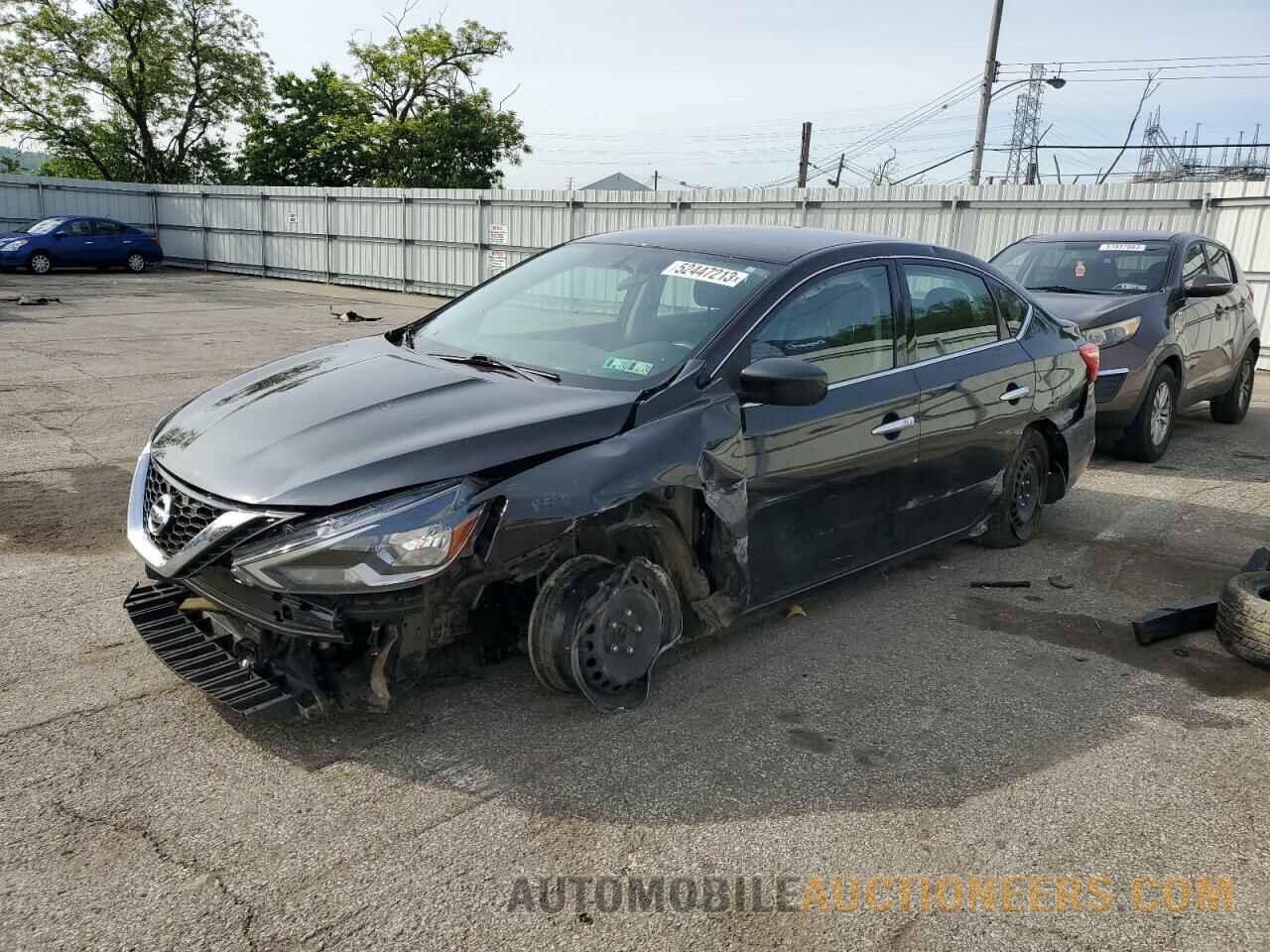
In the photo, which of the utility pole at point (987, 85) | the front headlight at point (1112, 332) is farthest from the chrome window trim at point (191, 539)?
the utility pole at point (987, 85)

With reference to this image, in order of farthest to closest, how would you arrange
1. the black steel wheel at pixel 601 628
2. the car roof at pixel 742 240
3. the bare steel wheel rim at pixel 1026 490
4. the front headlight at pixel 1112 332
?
the front headlight at pixel 1112 332, the bare steel wheel rim at pixel 1026 490, the car roof at pixel 742 240, the black steel wheel at pixel 601 628

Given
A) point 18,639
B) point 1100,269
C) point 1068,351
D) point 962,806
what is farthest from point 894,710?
point 1100,269

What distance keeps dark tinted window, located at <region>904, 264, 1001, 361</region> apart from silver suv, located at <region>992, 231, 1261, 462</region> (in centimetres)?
293

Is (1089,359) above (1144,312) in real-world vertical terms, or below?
below

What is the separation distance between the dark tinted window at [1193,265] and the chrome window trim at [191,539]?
25.9 ft

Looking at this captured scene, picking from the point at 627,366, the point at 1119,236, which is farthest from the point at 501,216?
the point at 627,366

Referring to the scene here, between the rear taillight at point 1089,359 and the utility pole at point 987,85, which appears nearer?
the rear taillight at point 1089,359

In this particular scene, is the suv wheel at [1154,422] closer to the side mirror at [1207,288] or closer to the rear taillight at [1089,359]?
the side mirror at [1207,288]

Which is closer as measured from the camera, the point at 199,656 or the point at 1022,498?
the point at 199,656

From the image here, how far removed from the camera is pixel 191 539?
3193 mm

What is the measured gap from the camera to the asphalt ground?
2562mm

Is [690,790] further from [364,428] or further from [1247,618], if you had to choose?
[1247,618]

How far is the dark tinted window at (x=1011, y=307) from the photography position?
537 centimetres

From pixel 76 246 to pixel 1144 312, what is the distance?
26.4 metres
